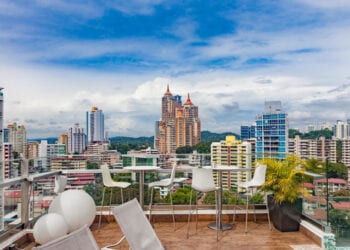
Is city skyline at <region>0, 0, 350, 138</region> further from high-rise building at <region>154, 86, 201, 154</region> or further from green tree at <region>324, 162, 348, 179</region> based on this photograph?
green tree at <region>324, 162, 348, 179</region>

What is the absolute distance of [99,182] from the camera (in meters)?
6.98

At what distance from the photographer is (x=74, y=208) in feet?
16.7

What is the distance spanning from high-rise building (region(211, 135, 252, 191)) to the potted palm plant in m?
0.59

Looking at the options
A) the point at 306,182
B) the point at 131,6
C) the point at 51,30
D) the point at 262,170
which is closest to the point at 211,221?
the point at 262,170

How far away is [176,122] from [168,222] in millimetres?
11630

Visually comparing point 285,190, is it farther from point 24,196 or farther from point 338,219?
point 24,196

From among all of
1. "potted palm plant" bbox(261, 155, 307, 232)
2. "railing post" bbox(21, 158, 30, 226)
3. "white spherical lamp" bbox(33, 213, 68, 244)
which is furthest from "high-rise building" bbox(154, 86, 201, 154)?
"white spherical lamp" bbox(33, 213, 68, 244)

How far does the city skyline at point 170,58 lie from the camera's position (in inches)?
515

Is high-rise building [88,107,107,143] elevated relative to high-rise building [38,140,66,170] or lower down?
elevated

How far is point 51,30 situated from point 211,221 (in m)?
11.9

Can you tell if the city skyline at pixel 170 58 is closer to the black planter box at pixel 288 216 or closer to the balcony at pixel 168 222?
the balcony at pixel 168 222

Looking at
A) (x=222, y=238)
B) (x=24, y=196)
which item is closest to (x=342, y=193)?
(x=222, y=238)

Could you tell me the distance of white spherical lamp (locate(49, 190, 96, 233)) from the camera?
16.5ft

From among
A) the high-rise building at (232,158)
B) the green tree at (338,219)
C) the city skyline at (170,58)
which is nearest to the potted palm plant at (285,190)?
the high-rise building at (232,158)
